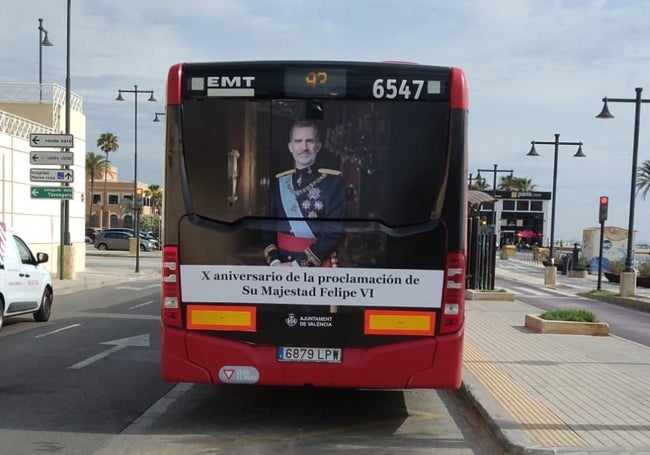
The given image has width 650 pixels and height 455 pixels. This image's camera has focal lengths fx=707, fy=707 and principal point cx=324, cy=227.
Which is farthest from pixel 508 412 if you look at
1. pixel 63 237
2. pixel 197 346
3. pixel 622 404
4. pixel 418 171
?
pixel 63 237

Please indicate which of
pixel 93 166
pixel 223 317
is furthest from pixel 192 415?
pixel 93 166

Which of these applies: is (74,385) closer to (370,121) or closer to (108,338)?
(108,338)

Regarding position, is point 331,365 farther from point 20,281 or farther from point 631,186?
point 631,186

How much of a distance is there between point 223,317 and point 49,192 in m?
19.7

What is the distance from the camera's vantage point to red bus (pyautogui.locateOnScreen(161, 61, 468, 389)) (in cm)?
617

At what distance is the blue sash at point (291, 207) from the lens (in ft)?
20.4

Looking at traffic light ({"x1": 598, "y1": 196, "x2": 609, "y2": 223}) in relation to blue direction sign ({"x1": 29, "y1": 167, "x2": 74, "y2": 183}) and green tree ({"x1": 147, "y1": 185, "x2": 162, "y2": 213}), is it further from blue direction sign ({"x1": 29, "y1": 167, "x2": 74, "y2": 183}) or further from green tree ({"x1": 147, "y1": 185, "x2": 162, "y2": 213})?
green tree ({"x1": 147, "y1": 185, "x2": 162, "y2": 213})

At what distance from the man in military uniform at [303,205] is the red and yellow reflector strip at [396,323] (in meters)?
0.73

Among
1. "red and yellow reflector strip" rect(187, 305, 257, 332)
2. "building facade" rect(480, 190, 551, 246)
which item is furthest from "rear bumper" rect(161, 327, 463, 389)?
"building facade" rect(480, 190, 551, 246)

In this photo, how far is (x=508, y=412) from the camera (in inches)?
265

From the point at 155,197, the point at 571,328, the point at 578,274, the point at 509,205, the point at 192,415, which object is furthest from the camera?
the point at 509,205

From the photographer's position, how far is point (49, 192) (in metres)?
24.0

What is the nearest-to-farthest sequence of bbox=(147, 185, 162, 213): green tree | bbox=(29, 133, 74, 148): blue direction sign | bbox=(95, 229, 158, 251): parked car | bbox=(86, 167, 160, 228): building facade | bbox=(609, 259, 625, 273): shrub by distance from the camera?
1. bbox=(29, 133, 74, 148): blue direction sign
2. bbox=(609, 259, 625, 273): shrub
3. bbox=(95, 229, 158, 251): parked car
4. bbox=(86, 167, 160, 228): building facade
5. bbox=(147, 185, 162, 213): green tree

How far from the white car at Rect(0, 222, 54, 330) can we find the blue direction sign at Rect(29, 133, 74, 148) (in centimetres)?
1006
